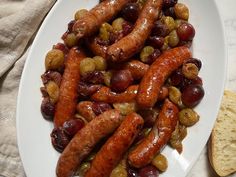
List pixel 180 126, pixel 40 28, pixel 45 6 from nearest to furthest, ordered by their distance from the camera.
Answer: pixel 180 126 → pixel 40 28 → pixel 45 6

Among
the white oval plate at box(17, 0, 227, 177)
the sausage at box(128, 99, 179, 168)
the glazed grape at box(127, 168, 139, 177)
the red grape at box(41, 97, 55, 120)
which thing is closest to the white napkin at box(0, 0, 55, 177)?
the white oval plate at box(17, 0, 227, 177)

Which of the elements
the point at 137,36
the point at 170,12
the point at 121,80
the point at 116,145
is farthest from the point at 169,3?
the point at 116,145

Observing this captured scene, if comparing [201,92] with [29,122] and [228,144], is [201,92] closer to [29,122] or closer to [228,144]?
[228,144]

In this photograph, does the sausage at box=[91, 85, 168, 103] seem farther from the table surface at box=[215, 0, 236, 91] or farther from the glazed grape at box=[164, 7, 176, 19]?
the table surface at box=[215, 0, 236, 91]

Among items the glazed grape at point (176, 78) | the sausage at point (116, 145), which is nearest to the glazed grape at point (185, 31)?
the glazed grape at point (176, 78)

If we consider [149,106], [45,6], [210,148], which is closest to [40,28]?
[45,6]

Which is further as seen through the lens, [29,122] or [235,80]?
[235,80]
